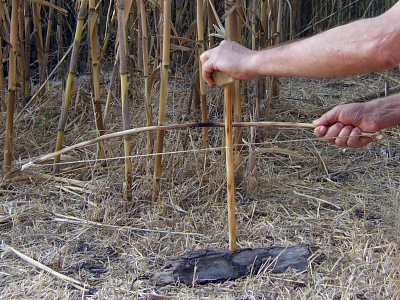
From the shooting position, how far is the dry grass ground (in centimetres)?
143

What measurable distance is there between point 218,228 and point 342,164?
106 cm

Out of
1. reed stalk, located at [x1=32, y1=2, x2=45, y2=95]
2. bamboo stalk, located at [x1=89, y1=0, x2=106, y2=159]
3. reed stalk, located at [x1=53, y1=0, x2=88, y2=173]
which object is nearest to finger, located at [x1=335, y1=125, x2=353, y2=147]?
bamboo stalk, located at [x1=89, y1=0, x2=106, y2=159]

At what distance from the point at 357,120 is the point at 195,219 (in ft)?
2.73

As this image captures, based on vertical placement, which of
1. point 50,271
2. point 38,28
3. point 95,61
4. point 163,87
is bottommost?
point 50,271

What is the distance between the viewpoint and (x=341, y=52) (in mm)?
1057

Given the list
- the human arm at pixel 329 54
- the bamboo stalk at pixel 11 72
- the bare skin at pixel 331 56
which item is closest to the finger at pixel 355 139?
the bare skin at pixel 331 56

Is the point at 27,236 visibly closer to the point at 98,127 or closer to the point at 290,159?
the point at 98,127

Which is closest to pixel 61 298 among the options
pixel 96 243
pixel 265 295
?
pixel 96 243

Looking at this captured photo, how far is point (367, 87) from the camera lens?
11.9 ft

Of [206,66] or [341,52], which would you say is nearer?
[341,52]

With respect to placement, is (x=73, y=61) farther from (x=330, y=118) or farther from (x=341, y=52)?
(x=341, y=52)

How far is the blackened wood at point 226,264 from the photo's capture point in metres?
1.46

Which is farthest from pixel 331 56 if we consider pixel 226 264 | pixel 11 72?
pixel 11 72

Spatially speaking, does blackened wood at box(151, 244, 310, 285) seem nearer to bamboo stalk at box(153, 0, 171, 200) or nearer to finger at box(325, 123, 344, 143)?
finger at box(325, 123, 344, 143)
